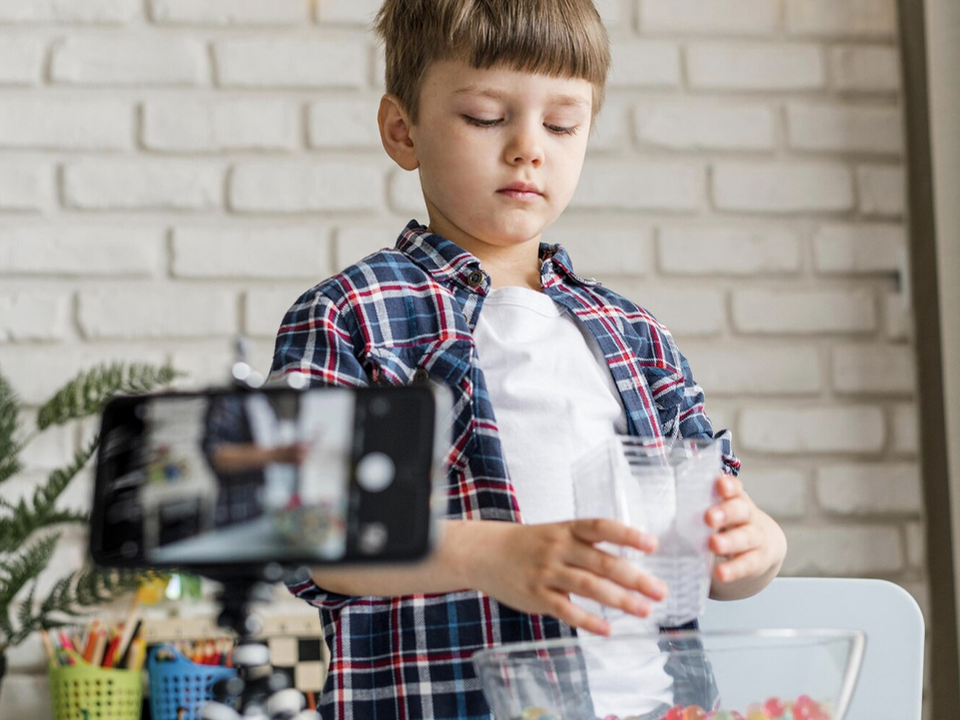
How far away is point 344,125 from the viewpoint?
6.42ft

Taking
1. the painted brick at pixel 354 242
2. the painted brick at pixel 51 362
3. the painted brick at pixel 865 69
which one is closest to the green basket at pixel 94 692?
the painted brick at pixel 51 362

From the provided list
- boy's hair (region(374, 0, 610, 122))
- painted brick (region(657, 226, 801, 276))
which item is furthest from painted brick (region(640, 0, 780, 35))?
boy's hair (region(374, 0, 610, 122))

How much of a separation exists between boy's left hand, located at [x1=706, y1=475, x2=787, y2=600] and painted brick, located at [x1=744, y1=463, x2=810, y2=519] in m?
1.19

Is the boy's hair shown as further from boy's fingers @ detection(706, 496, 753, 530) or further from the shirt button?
boy's fingers @ detection(706, 496, 753, 530)

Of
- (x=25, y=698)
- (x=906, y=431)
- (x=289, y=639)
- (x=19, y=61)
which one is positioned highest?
(x=19, y=61)

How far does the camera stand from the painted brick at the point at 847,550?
1990 millimetres

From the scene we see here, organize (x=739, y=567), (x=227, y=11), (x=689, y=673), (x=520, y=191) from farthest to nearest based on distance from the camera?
(x=227, y=11)
(x=520, y=191)
(x=739, y=567)
(x=689, y=673)

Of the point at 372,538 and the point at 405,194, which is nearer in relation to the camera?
the point at 372,538

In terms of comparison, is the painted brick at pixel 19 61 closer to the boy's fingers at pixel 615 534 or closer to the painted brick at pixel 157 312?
the painted brick at pixel 157 312

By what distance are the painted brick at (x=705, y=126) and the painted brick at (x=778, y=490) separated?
0.60m

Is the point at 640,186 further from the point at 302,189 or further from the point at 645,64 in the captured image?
the point at 302,189

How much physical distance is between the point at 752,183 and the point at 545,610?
61.9 inches

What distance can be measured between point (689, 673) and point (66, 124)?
1.70 meters

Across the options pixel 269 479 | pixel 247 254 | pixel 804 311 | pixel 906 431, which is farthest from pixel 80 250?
pixel 269 479
